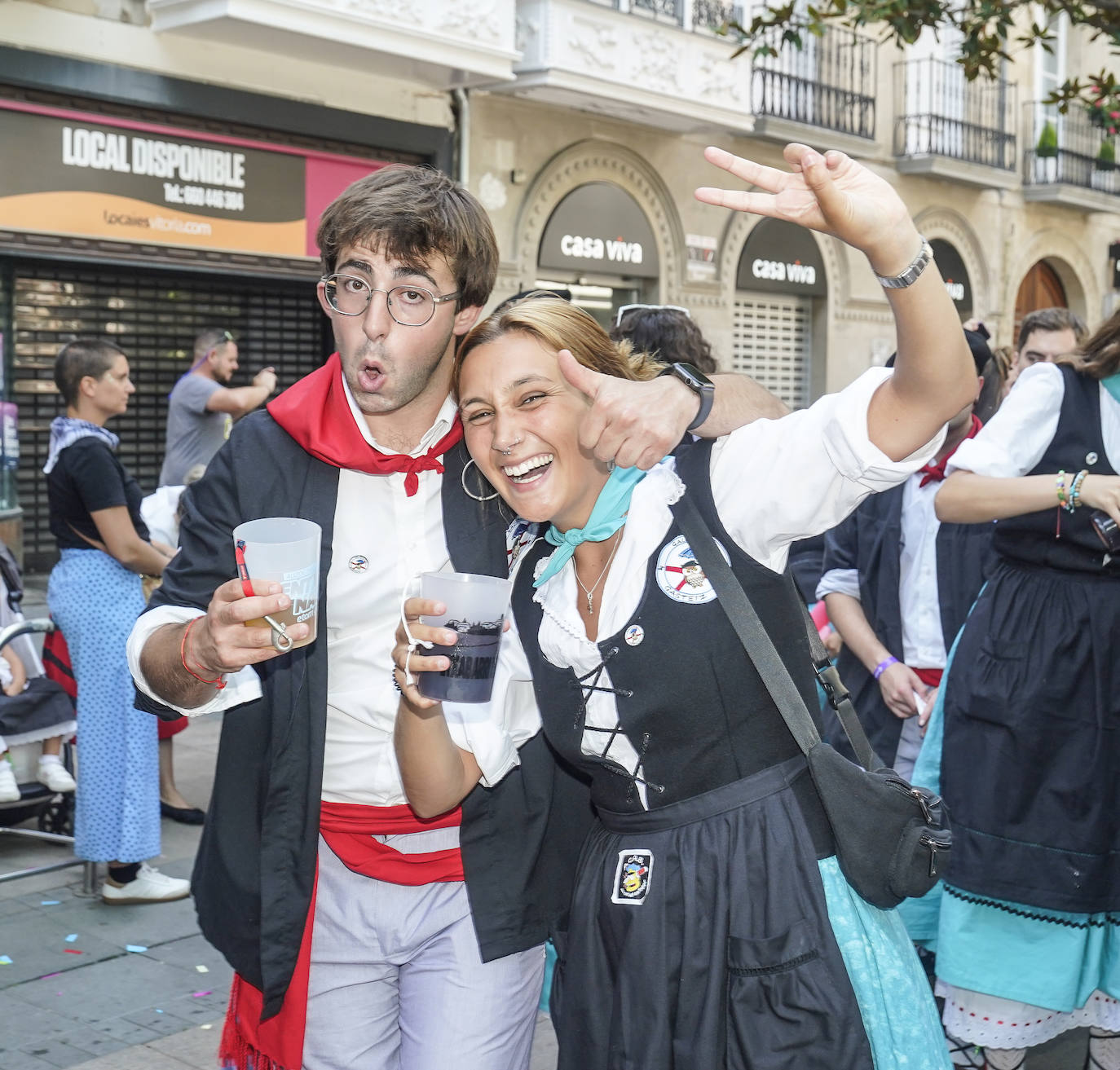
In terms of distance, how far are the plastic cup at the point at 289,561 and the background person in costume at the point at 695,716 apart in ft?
0.57

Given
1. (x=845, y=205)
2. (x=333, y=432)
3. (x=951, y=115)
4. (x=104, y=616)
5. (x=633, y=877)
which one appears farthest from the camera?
(x=951, y=115)

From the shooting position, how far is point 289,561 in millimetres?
2117

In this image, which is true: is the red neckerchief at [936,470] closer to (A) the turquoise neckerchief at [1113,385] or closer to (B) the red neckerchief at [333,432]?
(A) the turquoise neckerchief at [1113,385]

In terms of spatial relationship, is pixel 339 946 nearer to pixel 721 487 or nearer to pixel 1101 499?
pixel 721 487

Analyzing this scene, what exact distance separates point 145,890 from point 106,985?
0.81m

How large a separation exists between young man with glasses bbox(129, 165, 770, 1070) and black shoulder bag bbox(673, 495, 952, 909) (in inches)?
13.9

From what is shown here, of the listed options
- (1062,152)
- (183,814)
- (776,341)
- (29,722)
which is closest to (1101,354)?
(29,722)

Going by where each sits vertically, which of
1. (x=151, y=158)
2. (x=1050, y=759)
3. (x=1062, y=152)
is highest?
(x=1062, y=152)

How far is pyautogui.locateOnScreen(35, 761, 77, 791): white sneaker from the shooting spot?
570 centimetres

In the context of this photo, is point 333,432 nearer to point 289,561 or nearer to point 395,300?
point 395,300

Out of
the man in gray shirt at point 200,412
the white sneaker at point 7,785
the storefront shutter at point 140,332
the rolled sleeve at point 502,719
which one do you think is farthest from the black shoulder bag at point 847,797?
the storefront shutter at point 140,332

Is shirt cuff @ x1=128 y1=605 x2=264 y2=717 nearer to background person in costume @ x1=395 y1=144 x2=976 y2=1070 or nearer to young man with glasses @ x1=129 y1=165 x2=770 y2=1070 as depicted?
young man with glasses @ x1=129 y1=165 x2=770 y2=1070

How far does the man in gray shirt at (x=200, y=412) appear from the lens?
9547mm

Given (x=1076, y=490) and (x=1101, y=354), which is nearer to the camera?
(x=1076, y=490)
